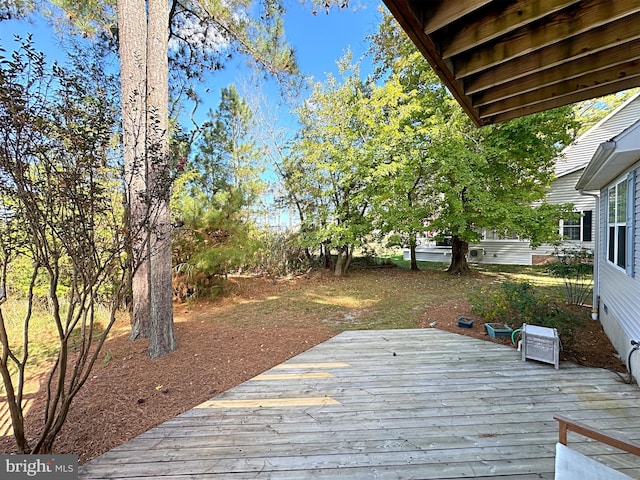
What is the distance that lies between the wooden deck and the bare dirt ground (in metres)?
0.33

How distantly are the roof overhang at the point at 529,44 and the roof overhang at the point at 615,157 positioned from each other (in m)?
1.16

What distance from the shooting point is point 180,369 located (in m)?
3.45

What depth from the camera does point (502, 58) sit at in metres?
1.55

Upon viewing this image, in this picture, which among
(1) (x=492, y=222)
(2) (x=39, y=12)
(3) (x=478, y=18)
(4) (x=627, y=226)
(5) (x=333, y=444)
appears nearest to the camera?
(3) (x=478, y=18)

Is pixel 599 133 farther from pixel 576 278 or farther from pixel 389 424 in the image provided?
pixel 389 424

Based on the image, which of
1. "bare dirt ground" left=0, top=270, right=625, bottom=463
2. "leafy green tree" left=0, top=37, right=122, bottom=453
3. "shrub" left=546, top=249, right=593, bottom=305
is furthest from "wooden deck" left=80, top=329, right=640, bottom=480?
"shrub" left=546, top=249, right=593, bottom=305

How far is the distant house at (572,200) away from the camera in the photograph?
32.2 feet

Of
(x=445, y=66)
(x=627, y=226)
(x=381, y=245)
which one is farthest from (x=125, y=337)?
(x=381, y=245)

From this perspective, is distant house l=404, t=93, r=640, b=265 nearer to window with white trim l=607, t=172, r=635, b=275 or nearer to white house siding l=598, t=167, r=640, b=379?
white house siding l=598, t=167, r=640, b=379

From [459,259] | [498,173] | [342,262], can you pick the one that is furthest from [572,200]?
[342,262]

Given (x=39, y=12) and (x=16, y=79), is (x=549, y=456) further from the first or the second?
(x=39, y=12)

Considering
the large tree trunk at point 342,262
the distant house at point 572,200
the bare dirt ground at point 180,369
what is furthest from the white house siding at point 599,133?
the bare dirt ground at point 180,369

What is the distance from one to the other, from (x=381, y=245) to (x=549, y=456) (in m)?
9.76

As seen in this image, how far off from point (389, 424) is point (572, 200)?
42.1 ft
